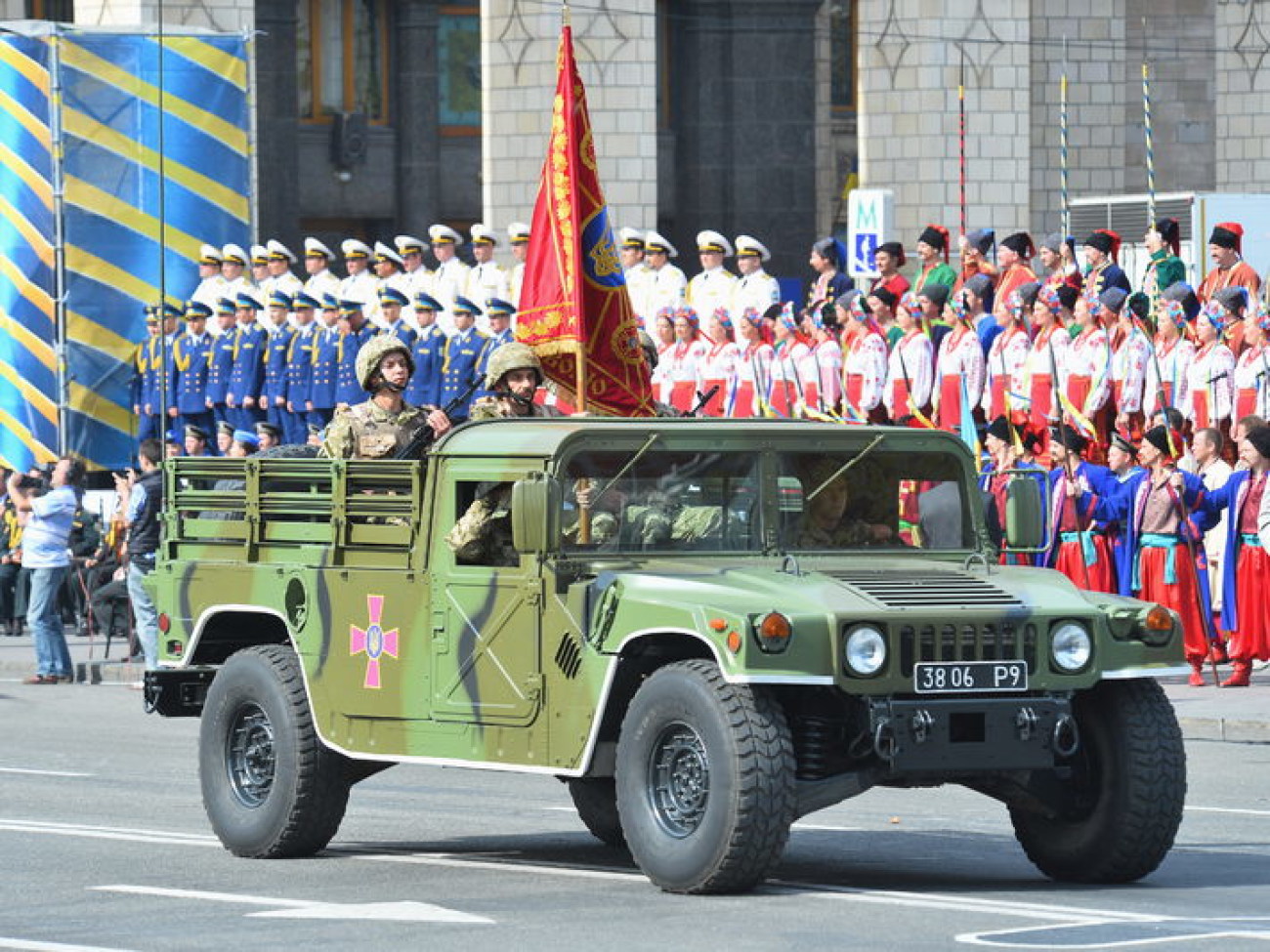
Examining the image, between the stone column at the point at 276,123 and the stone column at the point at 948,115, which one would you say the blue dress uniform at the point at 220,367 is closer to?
the stone column at the point at 948,115

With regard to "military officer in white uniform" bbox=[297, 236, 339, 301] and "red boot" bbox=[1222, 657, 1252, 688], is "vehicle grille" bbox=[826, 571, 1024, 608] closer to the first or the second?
"red boot" bbox=[1222, 657, 1252, 688]

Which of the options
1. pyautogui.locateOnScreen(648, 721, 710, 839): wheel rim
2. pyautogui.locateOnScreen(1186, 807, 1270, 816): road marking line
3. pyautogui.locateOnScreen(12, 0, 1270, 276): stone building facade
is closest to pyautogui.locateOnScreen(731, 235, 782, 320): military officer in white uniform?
pyautogui.locateOnScreen(12, 0, 1270, 276): stone building facade

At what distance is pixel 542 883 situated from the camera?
13055mm

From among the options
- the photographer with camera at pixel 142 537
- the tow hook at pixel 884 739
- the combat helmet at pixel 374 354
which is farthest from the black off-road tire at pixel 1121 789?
the photographer with camera at pixel 142 537

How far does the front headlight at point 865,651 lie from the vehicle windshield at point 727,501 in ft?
4.07

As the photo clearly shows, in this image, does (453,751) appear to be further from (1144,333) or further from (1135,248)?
(1135,248)

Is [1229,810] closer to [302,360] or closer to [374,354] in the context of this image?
[374,354]

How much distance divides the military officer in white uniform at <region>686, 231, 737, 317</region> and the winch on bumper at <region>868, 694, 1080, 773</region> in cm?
1889

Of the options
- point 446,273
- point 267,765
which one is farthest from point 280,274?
point 267,765

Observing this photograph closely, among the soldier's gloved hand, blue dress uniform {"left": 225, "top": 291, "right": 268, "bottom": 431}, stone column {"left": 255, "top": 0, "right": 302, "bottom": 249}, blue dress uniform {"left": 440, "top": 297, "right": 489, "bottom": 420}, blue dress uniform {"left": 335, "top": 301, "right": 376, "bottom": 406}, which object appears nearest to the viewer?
the soldier's gloved hand

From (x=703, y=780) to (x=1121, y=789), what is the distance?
1.65 m

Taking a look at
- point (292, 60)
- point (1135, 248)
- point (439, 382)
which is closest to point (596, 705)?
point (439, 382)

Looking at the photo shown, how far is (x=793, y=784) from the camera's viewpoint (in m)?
12.0

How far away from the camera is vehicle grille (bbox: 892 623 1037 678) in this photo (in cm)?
1212
